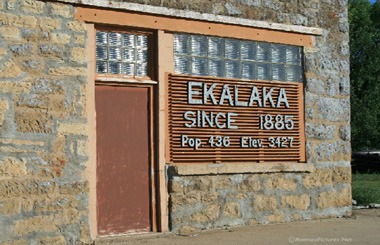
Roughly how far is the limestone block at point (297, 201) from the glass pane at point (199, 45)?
244cm

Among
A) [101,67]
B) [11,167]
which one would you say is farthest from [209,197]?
[11,167]

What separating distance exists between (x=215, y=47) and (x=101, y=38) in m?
1.74

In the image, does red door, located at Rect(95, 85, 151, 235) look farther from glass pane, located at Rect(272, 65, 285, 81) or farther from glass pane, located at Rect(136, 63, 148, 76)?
glass pane, located at Rect(272, 65, 285, 81)

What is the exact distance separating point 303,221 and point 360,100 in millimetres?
20779

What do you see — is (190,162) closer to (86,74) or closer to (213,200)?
(213,200)

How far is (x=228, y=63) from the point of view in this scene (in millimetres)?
9203

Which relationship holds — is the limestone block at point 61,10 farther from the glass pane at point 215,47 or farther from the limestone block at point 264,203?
the limestone block at point 264,203

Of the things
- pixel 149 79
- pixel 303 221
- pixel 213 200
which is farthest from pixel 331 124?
pixel 149 79

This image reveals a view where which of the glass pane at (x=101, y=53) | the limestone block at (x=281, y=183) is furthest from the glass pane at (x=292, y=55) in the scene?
the glass pane at (x=101, y=53)

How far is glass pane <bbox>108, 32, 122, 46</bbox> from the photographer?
8266 mm

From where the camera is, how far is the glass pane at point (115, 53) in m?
8.27

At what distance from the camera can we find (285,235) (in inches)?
327

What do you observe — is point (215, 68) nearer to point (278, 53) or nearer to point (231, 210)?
point (278, 53)

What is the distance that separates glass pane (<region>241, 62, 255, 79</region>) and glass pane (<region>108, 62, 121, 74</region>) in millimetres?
1946
